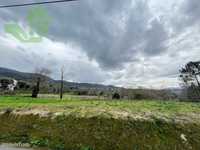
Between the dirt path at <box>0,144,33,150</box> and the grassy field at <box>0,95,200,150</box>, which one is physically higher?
the grassy field at <box>0,95,200,150</box>

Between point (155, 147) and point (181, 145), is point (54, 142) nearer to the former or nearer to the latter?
point (155, 147)

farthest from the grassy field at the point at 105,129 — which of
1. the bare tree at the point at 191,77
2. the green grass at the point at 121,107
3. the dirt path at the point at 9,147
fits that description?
the bare tree at the point at 191,77

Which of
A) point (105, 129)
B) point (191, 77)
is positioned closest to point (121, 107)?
point (105, 129)

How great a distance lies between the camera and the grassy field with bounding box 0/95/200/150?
8.91m

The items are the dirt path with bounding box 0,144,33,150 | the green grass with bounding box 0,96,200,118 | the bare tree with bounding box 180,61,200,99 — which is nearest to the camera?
the dirt path with bounding box 0,144,33,150

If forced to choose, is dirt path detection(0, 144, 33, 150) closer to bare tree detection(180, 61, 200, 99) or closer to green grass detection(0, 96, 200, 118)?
green grass detection(0, 96, 200, 118)

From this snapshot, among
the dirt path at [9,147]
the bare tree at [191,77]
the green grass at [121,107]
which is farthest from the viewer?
the bare tree at [191,77]

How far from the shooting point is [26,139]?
394 inches

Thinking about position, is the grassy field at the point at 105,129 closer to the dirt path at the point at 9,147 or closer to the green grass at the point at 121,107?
the green grass at the point at 121,107

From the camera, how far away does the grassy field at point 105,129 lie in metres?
8.91

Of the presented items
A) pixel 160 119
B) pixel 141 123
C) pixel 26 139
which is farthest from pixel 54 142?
pixel 160 119

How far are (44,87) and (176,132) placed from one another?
62.1 meters

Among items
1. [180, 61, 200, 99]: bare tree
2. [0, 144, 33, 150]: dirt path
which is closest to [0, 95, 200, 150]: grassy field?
[0, 144, 33, 150]: dirt path

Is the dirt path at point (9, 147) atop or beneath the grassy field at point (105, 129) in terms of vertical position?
beneath
